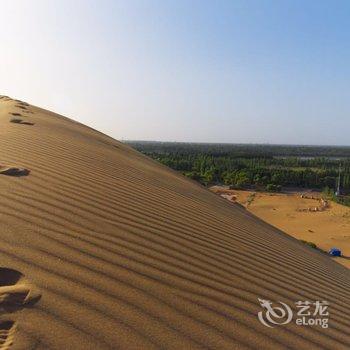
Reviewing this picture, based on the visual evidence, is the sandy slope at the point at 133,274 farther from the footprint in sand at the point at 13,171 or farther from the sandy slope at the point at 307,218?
the sandy slope at the point at 307,218

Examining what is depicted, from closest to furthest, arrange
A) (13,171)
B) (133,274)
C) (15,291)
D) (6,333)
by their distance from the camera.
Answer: (6,333) < (15,291) < (133,274) < (13,171)

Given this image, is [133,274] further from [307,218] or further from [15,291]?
[307,218]

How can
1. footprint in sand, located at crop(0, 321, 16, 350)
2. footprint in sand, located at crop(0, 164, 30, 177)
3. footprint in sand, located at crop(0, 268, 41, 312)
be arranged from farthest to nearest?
1. footprint in sand, located at crop(0, 164, 30, 177)
2. footprint in sand, located at crop(0, 268, 41, 312)
3. footprint in sand, located at crop(0, 321, 16, 350)

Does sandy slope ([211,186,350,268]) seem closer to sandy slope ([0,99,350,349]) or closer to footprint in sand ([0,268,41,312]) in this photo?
sandy slope ([0,99,350,349])

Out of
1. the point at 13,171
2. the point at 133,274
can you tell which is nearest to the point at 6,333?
the point at 133,274

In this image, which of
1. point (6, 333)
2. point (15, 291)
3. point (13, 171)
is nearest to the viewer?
point (6, 333)

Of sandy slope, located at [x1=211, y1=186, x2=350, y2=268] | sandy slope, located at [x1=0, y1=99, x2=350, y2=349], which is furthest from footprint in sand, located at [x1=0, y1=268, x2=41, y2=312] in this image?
sandy slope, located at [x1=211, y1=186, x2=350, y2=268]

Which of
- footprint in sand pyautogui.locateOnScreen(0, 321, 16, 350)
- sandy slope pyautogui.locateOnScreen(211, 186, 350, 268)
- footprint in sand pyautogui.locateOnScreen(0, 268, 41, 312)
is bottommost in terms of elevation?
sandy slope pyautogui.locateOnScreen(211, 186, 350, 268)

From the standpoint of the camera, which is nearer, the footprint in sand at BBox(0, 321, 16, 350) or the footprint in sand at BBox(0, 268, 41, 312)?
the footprint in sand at BBox(0, 321, 16, 350)
